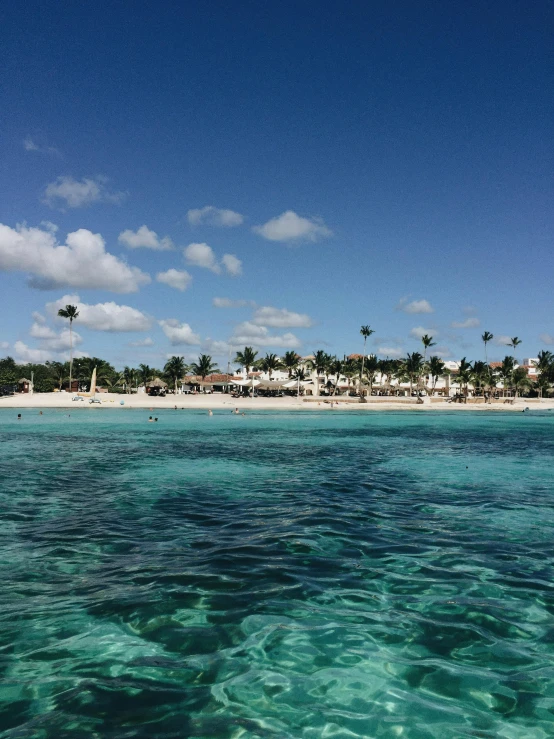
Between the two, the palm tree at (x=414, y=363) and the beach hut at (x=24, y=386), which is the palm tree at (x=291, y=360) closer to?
the palm tree at (x=414, y=363)

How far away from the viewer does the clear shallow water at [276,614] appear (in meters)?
4.29

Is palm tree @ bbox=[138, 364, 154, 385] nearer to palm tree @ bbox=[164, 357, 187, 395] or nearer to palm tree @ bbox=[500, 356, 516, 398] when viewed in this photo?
palm tree @ bbox=[164, 357, 187, 395]

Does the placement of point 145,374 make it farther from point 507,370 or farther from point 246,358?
point 507,370

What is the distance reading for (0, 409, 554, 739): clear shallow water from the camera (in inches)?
169

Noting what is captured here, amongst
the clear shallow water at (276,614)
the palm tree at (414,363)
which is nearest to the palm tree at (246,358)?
the palm tree at (414,363)

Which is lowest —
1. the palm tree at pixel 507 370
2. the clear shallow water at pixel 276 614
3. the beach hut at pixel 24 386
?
the clear shallow water at pixel 276 614

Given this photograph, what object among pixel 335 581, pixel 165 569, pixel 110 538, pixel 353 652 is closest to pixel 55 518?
pixel 110 538

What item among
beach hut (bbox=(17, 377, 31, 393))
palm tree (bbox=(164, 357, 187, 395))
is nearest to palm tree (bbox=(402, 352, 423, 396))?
palm tree (bbox=(164, 357, 187, 395))

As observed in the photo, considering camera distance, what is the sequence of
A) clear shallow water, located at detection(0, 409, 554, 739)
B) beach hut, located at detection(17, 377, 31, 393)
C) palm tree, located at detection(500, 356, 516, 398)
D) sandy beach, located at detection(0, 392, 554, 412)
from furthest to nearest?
palm tree, located at detection(500, 356, 516, 398), beach hut, located at detection(17, 377, 31, 393), sandy beach, located at detection(0, 392, 554, 412), clear shallow water, located at detection(0, 409, 554, 739)

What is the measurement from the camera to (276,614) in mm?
6102

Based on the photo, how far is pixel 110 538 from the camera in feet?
31.4

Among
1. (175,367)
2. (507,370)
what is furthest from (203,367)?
(507,370)

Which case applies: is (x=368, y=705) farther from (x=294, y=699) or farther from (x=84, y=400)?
(x=84, y=400)

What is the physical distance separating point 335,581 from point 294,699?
9.40 feet
